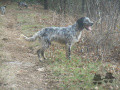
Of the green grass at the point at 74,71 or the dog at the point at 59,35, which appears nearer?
the green grass at the point at 74,71

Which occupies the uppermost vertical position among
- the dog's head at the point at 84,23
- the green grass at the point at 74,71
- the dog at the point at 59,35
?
the dog's head at the point at 84,23

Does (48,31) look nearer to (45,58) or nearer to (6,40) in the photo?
(45,58)

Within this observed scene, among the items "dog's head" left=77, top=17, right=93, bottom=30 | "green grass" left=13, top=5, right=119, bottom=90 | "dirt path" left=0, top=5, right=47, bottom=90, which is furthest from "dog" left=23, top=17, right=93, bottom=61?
"dirt path" left=0, top=5, right=47, bottom=90

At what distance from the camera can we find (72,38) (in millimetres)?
7066

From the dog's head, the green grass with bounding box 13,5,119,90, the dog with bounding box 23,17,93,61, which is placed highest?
the dog's head

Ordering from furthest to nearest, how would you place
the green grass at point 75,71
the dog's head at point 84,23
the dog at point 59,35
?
the dog's head at point 84,23 → the dog at point 59,35 → the green grass at point 75,71

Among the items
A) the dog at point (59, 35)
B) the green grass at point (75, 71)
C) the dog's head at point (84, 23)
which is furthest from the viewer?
the dog's head at point (84, 23)

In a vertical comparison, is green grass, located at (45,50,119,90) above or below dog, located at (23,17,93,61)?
below

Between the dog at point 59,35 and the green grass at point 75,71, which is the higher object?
the dog at point 59,35

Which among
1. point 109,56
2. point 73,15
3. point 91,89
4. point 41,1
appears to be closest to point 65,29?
point 109,56

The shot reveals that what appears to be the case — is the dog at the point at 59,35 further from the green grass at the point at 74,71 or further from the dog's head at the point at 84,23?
the green grass at the point at 74,71

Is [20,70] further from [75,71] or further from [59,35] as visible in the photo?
Answer: [59,35]

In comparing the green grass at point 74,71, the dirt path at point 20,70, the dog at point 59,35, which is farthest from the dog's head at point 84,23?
the dirt path at point 20,70

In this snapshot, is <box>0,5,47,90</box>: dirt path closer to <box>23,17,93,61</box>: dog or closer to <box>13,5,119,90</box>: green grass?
<box>13,5,119,90</box>: green grass
